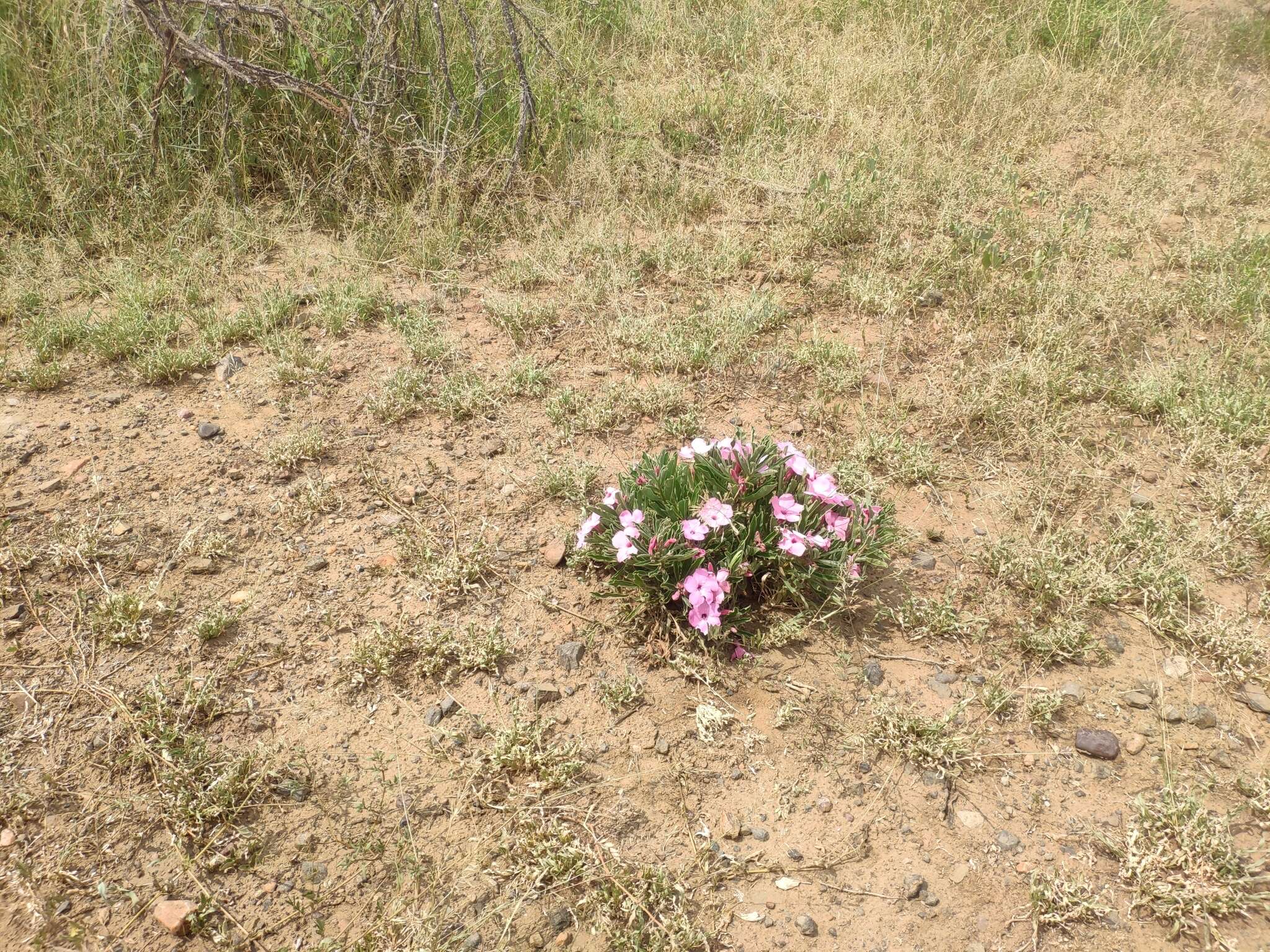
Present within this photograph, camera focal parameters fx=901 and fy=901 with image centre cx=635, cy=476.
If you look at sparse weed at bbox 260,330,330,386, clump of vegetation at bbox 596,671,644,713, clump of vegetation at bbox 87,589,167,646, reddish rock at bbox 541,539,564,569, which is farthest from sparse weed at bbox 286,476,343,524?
clump of vegetation at bbox 596,671,644,713

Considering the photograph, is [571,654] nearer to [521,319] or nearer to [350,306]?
[521,319]

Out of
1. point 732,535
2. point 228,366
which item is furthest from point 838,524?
point 228,366

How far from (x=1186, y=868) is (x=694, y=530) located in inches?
60.3

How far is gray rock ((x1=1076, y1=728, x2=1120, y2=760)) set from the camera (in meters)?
A: 2.58

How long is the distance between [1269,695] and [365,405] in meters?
3.34

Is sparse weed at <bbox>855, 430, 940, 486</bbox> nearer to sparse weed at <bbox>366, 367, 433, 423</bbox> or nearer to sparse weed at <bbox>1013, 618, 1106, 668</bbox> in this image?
sparse weed at <bbox>1013, 618, 1106, 668</bbox>

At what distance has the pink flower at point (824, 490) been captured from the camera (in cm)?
283

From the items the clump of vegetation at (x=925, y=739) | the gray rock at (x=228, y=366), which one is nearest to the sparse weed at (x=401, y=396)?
the gray rock at (x=228, y=366)

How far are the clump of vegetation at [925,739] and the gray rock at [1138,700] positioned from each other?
536 mm

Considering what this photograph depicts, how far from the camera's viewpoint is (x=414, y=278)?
4.52 metres

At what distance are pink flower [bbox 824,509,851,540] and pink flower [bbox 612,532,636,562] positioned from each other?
0.63 meters

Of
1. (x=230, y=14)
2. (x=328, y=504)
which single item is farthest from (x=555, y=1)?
(x=328, y=504)

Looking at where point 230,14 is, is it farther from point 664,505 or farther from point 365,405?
point 664,505

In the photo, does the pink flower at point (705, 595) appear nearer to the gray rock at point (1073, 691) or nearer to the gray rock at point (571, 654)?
the gray rock at point (571, 654)
